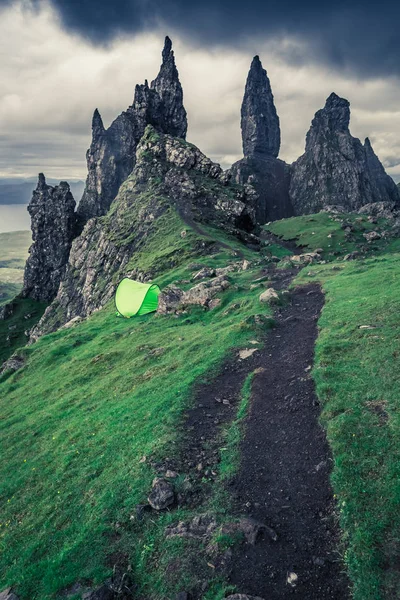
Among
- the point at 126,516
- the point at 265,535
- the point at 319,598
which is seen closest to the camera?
the point at 319,598

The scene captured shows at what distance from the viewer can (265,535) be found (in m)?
13.4

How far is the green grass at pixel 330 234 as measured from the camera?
9438 centimetres

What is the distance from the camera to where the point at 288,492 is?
604 inches

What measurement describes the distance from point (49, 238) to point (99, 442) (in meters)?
162

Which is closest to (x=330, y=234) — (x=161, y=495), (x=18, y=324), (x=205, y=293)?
(x=205, y=293)

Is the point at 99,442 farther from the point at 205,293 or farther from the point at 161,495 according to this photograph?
the point at 205,293

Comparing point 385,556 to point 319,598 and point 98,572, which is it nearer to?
point 319,598

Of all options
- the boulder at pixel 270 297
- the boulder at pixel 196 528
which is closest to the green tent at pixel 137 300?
the boulder at pixel 270 297

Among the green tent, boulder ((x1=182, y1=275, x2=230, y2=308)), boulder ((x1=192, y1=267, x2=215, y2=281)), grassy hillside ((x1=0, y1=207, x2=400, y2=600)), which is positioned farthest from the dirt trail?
boulder ((x1=192, y1=267, x2=215, y2=281))

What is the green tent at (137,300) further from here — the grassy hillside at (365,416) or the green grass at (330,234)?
the green grass at (330,234)

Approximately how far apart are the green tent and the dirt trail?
95.1ft

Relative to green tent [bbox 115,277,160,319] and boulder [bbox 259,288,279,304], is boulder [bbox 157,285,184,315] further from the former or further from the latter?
boulder [bbox 259,288,279,304]

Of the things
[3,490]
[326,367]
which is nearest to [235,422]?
[326,367]

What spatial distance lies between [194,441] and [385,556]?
1057 cm
